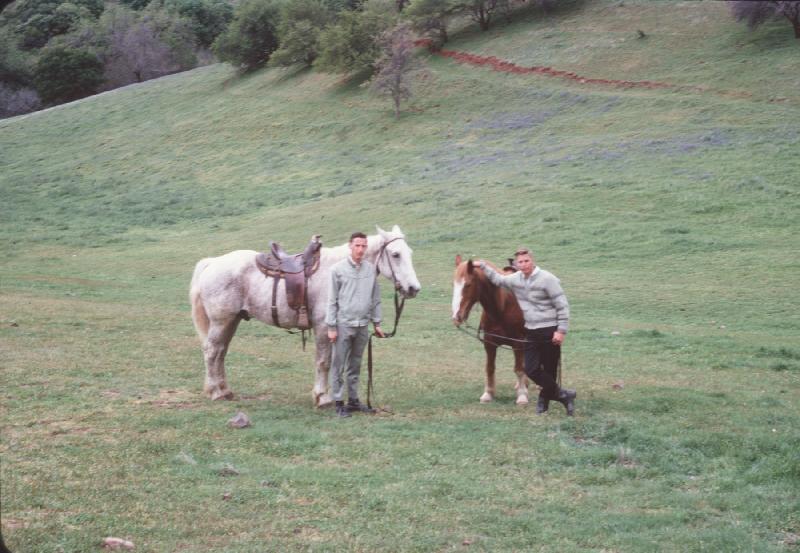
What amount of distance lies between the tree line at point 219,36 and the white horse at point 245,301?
4530cm

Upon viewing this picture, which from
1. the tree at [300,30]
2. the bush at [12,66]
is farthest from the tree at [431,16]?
the bush at [12,66]

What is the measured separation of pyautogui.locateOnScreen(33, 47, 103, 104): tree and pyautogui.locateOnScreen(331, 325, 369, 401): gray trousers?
285 ft

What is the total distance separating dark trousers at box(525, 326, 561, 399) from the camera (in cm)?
1065

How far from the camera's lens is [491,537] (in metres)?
6.55

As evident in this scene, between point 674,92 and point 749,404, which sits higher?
point 674,92

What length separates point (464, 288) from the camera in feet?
36.1

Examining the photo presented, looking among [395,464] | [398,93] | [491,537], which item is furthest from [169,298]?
[398,93]

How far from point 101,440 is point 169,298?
15.7m

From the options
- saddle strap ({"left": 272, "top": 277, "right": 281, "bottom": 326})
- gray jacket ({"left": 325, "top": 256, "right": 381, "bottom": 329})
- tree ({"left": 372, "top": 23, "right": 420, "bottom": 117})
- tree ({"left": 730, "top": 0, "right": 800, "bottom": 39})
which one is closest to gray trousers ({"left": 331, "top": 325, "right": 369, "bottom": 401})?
gray jacket ({"left": 325, "top": 256, "right": 381, "bottom": 329})

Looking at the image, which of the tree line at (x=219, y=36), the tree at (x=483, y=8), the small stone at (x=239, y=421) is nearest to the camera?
the small stone at (x=239, y=421)

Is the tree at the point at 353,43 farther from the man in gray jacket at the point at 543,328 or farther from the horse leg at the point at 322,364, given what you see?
the man in gray jacket at the point at 543,328

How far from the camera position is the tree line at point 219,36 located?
5923 centimetres

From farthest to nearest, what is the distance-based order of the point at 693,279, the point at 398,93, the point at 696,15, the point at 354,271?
the point at 696,15
the point at 398,93
the point at 693,279
the point at 354,271

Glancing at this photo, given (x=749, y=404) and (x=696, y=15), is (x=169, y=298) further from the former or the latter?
(x=696, y=15)
